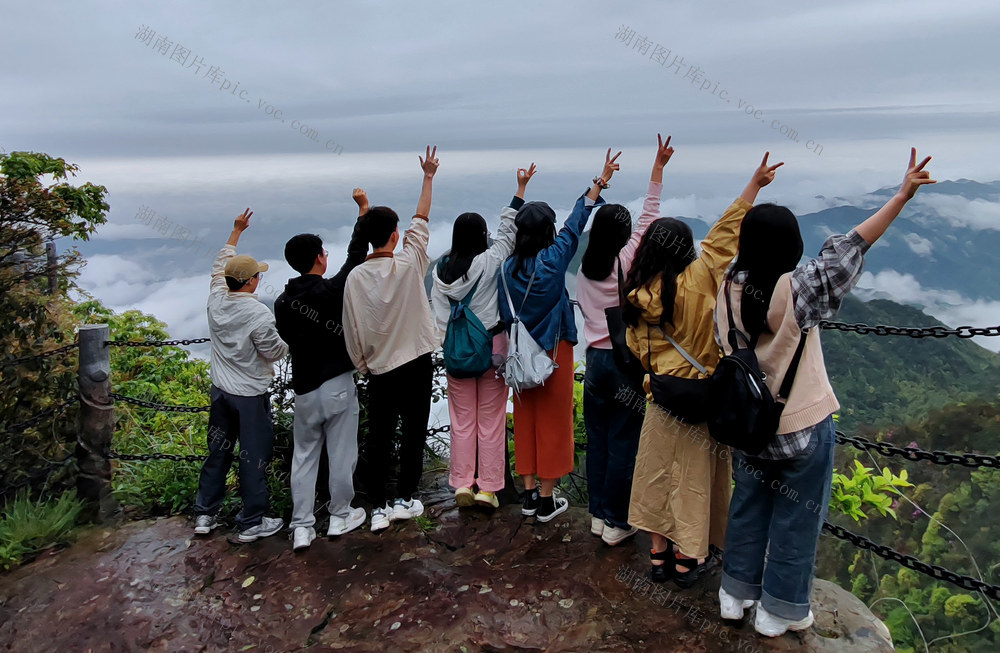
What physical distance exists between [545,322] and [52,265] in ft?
11.5

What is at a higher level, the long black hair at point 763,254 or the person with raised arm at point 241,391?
the long black hair at point 763,254

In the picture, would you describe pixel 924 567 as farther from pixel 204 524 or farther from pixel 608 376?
pixel 204 524

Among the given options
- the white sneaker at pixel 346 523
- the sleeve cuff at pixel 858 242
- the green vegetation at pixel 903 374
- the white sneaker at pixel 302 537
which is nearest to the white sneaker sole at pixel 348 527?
the white sneaker at pixel 346 523

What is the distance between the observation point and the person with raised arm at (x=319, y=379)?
13.3ft

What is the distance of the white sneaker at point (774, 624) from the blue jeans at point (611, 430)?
0.96m

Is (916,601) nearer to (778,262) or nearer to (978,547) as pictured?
(978,547)

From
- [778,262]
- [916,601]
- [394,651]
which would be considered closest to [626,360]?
[778,262]

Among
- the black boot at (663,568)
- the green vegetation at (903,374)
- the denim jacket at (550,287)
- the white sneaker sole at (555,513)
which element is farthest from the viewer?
the green vegetation at (903,374)

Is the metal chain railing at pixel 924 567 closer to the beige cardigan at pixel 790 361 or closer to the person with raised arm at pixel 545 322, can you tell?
the beige cardigan at pixel 790 361

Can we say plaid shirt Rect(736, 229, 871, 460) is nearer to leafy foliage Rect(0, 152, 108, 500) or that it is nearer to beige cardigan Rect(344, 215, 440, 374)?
beige cardigan Rect(344, 215, 440, 374)

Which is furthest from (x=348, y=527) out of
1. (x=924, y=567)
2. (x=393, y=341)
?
(x=924, y=567)

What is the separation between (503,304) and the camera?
13.6ft

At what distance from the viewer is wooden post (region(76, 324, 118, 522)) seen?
4.62 meters

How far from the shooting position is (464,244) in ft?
13.7
